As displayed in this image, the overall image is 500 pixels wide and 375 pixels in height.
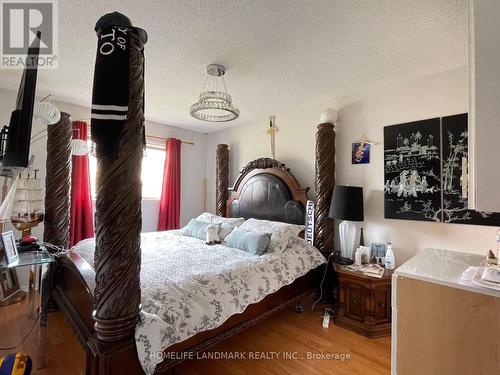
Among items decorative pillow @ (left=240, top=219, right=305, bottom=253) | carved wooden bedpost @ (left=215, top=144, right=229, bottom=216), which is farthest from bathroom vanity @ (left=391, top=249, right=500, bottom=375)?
carved wooden bedpost @ (left=215, top=144, right=229, bottom=216)

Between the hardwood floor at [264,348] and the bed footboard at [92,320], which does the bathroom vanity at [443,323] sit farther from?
the bed footboard at [92,320]

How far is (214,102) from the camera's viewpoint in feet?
7.00

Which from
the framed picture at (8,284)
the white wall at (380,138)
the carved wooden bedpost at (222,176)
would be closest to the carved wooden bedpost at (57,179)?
the framed picture at (8,284)

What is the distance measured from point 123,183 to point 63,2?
1.29m

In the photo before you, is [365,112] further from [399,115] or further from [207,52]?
[207,52]

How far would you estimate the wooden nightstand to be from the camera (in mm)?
2193

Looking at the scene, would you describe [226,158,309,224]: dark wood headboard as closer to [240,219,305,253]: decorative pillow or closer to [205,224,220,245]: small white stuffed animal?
[240,219,305,253]: decorative pillow

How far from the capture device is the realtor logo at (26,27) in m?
1.57

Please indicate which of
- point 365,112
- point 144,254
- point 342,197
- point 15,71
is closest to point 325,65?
point 365,112

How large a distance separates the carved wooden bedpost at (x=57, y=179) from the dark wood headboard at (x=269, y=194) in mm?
2117

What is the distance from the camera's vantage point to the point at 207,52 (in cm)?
204

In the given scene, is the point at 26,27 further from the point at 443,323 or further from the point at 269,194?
the point at 443,323

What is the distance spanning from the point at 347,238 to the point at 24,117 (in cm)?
295

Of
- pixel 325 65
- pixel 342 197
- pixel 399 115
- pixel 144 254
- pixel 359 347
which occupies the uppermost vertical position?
pixel 325 65
